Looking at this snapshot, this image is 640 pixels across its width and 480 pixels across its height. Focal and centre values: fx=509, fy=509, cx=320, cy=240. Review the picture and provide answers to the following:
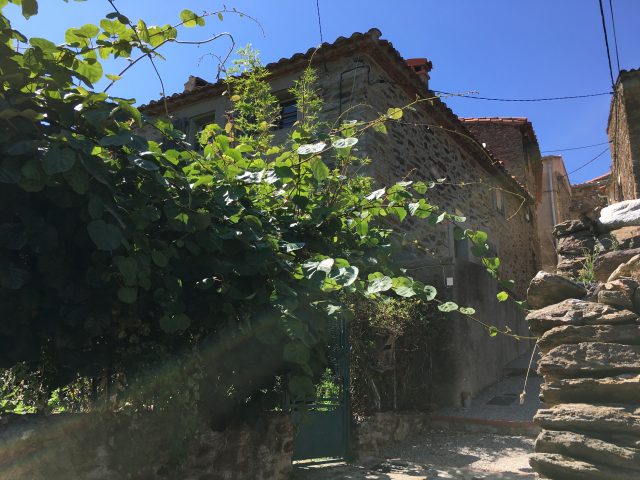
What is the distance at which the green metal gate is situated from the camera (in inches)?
176

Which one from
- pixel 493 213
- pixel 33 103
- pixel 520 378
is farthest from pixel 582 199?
pixel 33 103

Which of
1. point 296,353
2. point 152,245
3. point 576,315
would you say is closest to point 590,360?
point 576,315

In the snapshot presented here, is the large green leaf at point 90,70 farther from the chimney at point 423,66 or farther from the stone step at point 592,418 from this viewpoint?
the chimney at point 423,66

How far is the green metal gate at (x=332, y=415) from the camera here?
4.48 metres

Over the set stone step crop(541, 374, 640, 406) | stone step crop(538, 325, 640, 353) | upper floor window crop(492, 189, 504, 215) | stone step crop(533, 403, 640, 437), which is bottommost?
stone step crop(533, 403, 640, 437)

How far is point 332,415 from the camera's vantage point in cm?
470

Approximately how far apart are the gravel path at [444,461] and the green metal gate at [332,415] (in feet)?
0.48

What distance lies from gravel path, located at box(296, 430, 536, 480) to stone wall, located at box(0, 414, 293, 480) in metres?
1.29

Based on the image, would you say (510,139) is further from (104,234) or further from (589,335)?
(104,234)

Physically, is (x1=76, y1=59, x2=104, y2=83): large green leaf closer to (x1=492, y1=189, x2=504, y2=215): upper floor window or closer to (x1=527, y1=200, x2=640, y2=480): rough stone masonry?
(x1=527, y1=200, x2=640, y2=480): rough stone masonry

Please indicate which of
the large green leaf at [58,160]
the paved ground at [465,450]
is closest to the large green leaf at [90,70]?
the large green leaf at [58,160]

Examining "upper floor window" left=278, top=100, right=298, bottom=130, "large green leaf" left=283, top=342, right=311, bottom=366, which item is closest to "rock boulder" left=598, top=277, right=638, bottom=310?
"large green leaf" left=283, top=342, right=311, bottom=366

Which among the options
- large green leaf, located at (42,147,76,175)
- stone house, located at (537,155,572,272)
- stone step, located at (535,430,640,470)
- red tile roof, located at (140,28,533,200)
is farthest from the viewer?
stone house, located at (537,155,572,272)

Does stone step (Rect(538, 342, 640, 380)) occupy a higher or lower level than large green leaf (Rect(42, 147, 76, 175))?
lower
